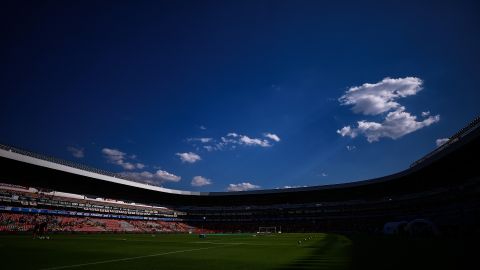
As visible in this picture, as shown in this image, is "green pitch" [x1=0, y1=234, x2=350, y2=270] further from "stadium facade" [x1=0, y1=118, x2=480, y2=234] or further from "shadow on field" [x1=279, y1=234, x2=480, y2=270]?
"stadium facade" [x1=0, y1=118, x2=480, y2=234]

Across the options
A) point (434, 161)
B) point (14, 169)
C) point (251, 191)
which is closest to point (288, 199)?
point (251, 191)

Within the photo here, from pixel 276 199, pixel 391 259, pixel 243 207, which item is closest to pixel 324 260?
pixel 391 259

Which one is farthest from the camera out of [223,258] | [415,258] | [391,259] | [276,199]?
[276,199]

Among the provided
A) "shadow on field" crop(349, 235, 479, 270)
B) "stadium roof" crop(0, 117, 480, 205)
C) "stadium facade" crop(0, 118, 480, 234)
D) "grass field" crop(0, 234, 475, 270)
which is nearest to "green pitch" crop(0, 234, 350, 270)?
"grass field" crop(0, 234, 475, 270)

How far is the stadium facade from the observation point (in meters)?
46.1

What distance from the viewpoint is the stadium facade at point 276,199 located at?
46062 millimetres

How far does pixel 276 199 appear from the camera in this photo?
93.3 m

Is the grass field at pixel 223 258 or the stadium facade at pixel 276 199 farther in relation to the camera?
the stadium facade at pixel 276 199

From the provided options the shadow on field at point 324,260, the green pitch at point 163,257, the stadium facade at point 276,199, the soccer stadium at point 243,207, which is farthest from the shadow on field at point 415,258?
the stadium facade at point 276,199

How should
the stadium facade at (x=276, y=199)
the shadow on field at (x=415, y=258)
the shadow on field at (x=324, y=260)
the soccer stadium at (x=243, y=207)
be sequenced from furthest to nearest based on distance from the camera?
the stadium facade at (x=276, y=199), the soccer stadium at (x=243, y=207), the shadow on field at (x=324, y=260), the shadow on field at (x=415, y=258)

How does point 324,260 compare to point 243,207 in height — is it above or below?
above

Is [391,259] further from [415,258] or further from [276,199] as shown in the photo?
[276,199]

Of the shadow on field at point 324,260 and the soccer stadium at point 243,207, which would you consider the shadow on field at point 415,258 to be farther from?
the soccer stadium at point 243,207

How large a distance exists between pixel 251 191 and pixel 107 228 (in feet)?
138
